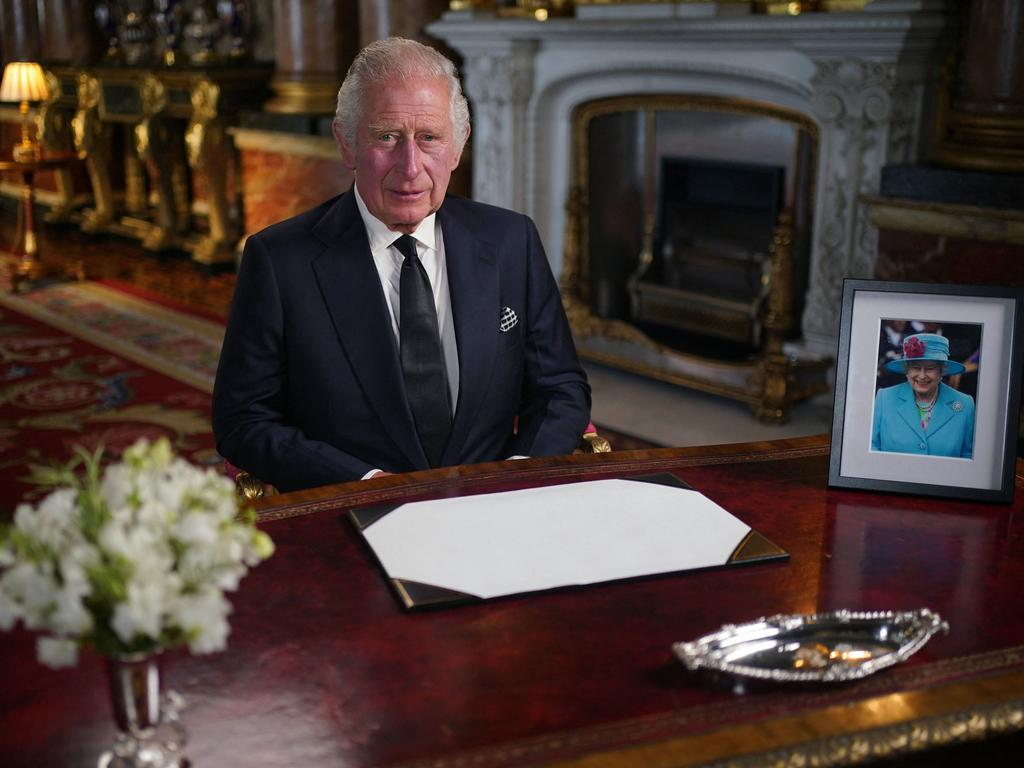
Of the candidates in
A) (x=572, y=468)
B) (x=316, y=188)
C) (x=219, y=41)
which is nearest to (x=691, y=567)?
(x=572, y=468)

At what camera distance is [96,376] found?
5309 millimetres

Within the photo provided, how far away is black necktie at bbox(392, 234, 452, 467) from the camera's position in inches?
83.5

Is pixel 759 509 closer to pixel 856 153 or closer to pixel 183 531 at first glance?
pixel 183 531

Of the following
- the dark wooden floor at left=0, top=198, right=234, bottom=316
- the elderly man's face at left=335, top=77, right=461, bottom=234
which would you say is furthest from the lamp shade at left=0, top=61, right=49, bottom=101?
the elderly man's face at left=335, top=77, right=461, bottom=234

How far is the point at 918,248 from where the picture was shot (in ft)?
13.3

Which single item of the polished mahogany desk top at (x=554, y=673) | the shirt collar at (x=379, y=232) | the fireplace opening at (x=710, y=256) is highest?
the shirt collar at (x=379, y=232)

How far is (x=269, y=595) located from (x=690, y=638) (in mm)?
483

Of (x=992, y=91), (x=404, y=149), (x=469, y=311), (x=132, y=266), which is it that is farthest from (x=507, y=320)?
(x=132, y=266)

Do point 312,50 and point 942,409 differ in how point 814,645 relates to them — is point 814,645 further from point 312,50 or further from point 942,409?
point 312,50

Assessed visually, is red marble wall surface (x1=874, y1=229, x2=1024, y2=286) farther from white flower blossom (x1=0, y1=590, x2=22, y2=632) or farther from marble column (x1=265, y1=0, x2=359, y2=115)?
marble column (x1=265, y1=0, x2=359, y2=115)

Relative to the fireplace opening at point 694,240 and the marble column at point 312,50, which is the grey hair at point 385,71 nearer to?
the fireplace opening at point 694,240

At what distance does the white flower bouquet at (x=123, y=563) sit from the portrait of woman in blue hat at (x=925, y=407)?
1062 millimetres

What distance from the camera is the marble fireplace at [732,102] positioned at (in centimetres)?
418

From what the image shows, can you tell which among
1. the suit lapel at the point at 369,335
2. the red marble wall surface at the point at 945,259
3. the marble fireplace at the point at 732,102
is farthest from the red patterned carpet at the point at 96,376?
the red marble wall surface at the point at 945,259
